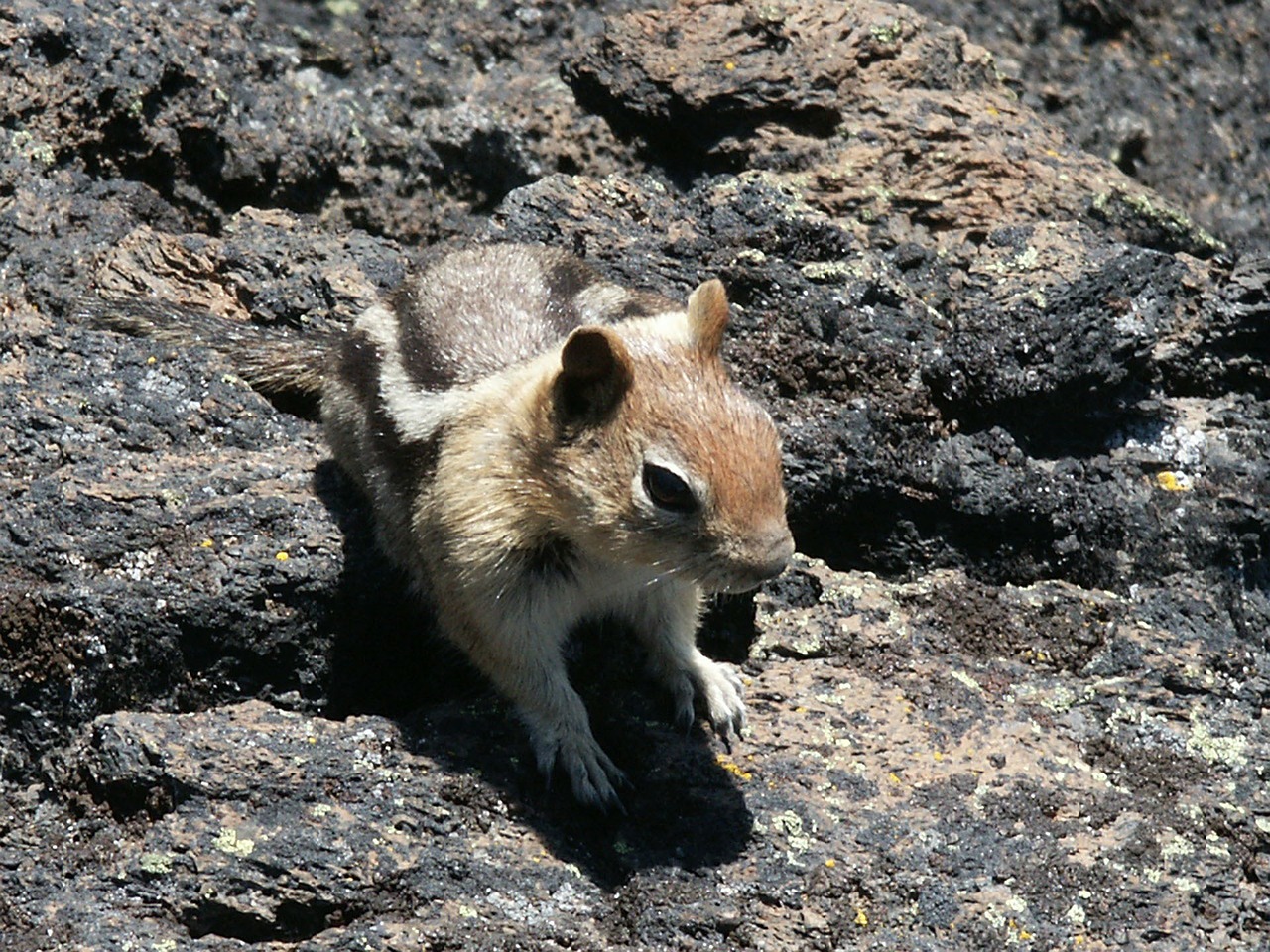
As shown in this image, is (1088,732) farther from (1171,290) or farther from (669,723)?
A: (1171,290)

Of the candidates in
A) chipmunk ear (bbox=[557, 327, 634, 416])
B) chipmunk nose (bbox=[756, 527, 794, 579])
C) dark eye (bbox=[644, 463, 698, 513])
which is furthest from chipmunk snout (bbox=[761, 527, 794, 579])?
chipmunk ear (bbox=[557, 327, 634, 416])

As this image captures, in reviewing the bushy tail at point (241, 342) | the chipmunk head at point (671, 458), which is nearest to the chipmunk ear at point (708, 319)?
the chipmunk head at point (671, 458)

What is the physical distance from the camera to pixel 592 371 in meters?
4.25

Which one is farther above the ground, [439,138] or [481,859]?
[439,138]

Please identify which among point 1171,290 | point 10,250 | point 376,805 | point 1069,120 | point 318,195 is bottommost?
point 376,805

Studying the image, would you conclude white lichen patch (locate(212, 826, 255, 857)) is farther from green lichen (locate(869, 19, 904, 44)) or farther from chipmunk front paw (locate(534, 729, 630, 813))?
green lichen (locate(869, 19, 904, 44))

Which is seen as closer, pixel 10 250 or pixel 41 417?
pixel 41 417

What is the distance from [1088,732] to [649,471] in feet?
5.39

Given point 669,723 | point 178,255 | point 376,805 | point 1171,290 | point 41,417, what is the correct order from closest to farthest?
point 376,805, point 669,723, point 41,417, point 1171,290, point 178,255

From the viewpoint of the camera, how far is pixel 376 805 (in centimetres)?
409

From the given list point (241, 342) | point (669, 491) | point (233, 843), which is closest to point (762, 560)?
point (669, 491)

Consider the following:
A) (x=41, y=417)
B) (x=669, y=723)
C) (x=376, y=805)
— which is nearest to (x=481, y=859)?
(x=376, y=805)

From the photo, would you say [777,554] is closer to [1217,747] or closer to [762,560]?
[762,560]

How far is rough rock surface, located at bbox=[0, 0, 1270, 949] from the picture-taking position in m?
4.04
